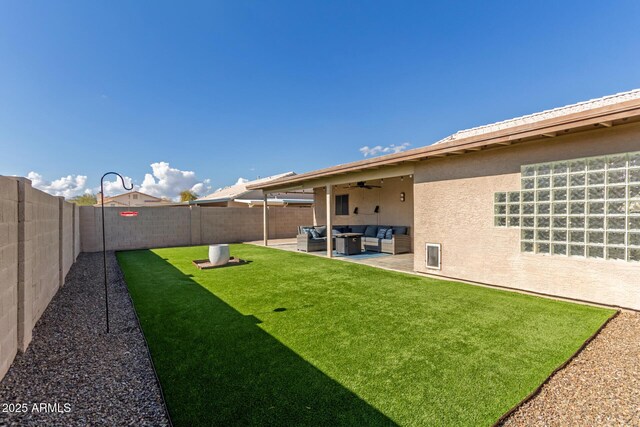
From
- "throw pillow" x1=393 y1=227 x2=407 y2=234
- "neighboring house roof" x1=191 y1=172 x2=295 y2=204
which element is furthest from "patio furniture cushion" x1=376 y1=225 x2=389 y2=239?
"neighboring house roof" x1=191 y1=172 x2=295 y2=204

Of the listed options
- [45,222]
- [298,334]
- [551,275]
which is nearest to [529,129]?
[551,275]

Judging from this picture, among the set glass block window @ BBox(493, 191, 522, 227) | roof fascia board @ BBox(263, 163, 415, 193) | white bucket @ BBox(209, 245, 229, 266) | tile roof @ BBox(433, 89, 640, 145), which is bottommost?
white bucket @ BBox(209, 245, 229, 266)

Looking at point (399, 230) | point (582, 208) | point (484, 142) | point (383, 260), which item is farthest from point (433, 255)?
point (399, 230)

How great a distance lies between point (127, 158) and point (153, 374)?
2415 cm

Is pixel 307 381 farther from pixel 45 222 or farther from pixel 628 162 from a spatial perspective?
pixel 628 162

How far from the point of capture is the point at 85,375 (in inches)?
131

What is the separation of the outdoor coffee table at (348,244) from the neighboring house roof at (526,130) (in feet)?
8.83

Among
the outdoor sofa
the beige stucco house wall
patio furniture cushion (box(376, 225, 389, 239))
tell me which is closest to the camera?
the beige stucco house wall

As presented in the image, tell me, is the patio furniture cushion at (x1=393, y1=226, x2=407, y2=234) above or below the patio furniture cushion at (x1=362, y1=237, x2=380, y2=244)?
above

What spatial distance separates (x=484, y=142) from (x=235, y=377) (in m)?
6.30

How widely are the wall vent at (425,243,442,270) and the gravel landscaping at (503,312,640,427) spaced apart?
13.1 ft

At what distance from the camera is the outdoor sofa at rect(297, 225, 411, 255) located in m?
12.6

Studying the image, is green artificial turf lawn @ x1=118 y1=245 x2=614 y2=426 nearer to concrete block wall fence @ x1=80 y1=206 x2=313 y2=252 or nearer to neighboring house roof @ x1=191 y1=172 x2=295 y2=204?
concrete block wall fence @ x1=80 y1=206 x2=313 y2=252

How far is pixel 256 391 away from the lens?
291 centimetres
